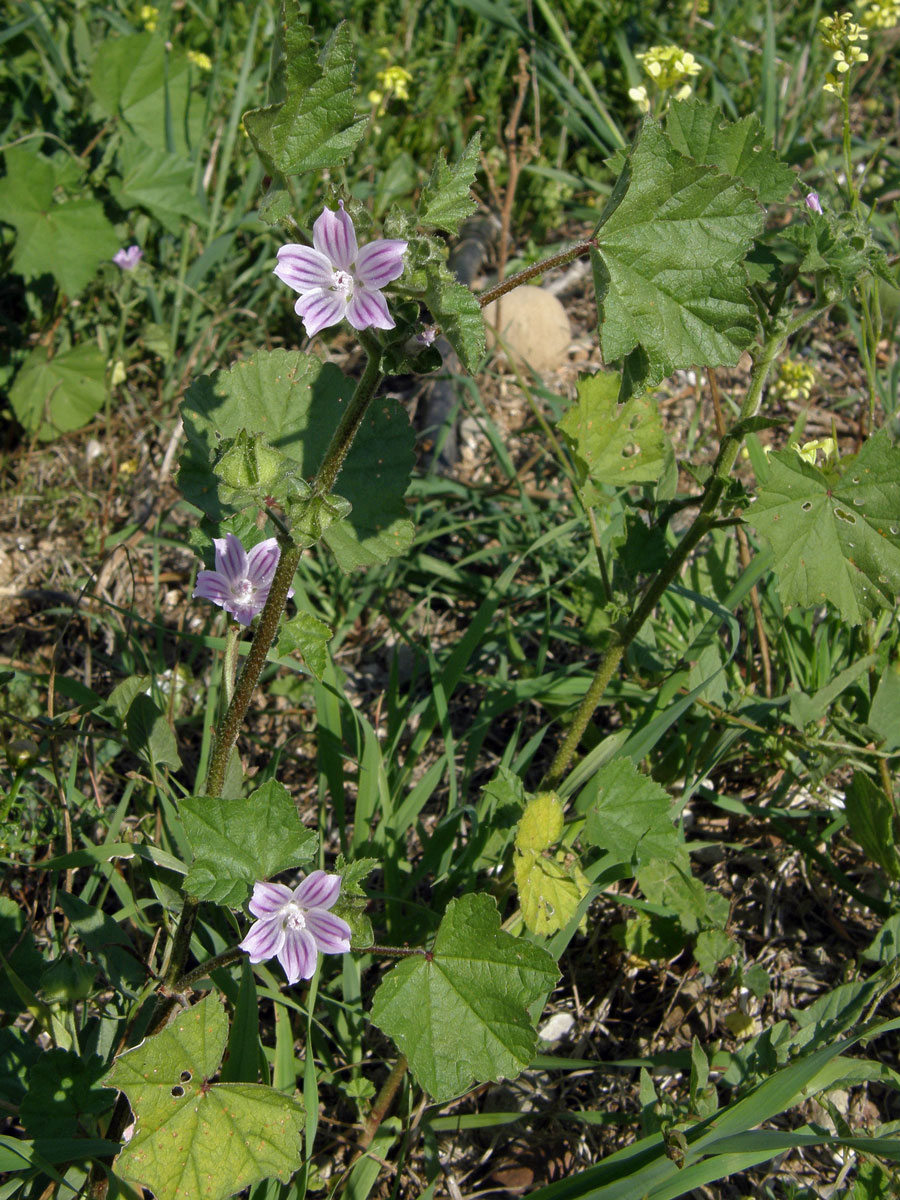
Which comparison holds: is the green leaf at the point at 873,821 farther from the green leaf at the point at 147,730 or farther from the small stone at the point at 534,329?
the small stone at the point at 534,329

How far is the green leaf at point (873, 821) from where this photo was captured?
2.33 m

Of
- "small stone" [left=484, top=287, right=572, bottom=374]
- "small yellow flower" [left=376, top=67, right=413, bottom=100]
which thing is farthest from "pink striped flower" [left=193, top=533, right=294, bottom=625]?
"small yellow flower" [left=376, top=67, right=413, bottom=100]

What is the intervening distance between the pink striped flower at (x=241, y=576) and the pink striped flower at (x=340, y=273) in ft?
1.66

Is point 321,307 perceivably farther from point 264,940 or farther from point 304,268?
point 264,940

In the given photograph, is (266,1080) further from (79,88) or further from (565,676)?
(79,88)

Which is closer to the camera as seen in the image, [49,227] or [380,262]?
[380,262]

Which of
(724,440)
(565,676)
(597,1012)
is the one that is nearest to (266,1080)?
(597,1012)

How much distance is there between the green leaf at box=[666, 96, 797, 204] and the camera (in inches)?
78.7

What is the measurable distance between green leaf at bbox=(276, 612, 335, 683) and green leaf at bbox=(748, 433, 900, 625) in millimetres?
951

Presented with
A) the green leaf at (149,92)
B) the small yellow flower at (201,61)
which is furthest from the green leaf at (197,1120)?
the small yellow flower at (201,61)

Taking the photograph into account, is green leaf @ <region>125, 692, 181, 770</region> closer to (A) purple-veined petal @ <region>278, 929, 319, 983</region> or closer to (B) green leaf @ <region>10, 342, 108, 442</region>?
(A) purple-veined petal @ <region>278, 929, 319, 983</region>

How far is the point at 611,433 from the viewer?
8.05 ft

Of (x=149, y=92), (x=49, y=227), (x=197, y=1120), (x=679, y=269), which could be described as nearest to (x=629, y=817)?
(x=197, y=1120)

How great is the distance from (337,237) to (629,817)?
1420mm
